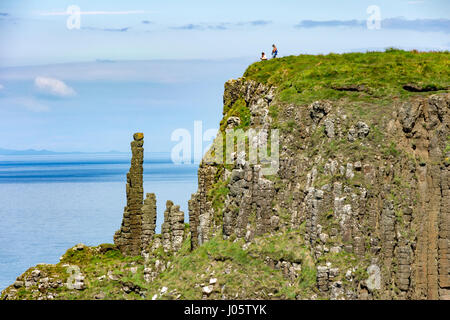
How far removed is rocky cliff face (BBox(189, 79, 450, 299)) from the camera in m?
96.7

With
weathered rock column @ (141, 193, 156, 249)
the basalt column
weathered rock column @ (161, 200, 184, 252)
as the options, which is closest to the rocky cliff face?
weathered rock column @ (161, 200, 184, 252)

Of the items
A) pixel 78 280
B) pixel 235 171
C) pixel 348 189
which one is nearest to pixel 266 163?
pixel 235 171

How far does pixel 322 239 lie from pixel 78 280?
29.1 m

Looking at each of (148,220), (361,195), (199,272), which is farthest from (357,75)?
(148,220)

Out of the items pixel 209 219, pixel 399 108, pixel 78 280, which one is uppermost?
pixel 399 108

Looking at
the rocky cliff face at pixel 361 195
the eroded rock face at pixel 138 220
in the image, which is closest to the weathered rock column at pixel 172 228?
the eroded rock face at pixel 138 220

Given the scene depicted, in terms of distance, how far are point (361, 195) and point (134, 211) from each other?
1127 inches

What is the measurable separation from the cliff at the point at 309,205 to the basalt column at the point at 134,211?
6.3 inches

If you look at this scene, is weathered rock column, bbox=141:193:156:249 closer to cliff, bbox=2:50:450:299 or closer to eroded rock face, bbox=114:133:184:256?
eroded rock face, bbox=114:133:184:256

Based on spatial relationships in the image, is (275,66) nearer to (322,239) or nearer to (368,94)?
(368,94)

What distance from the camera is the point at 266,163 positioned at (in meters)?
104

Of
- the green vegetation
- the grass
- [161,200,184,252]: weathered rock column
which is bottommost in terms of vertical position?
the grass

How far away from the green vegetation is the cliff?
0.20m

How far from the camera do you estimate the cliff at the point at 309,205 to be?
318ft
